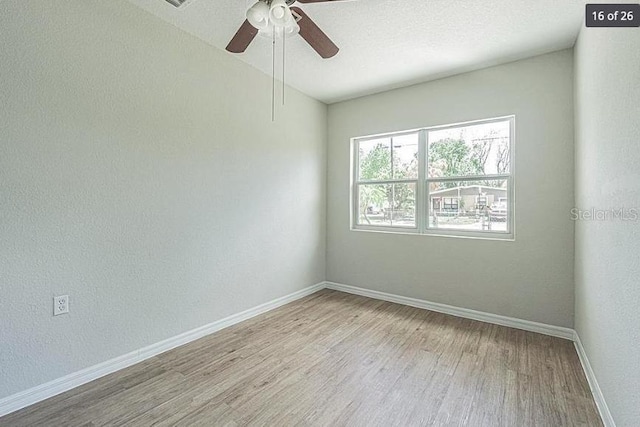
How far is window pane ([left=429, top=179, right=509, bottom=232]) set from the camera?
9.87 ft

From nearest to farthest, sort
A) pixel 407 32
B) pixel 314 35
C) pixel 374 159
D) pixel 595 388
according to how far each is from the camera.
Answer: pixel 595 388, pixel 314 35, pixel 407 32, pixel 374 159

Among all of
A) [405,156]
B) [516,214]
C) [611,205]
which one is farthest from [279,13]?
[516,214]

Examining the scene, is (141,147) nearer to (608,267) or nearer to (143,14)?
(143,14)

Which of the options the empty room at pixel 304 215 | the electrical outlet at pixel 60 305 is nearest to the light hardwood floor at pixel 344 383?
the empty room at pixel 304 215

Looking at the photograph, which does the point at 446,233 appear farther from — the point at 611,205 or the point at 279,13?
the point at 279,13

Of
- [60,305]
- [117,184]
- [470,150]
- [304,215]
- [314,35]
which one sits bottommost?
[60,305]

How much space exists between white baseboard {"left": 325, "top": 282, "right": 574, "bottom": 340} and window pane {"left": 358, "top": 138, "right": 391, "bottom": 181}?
1.52 metres

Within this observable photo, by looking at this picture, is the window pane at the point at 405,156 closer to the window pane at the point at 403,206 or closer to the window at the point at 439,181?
the window at the point at 439,181

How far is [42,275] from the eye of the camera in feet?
5.87

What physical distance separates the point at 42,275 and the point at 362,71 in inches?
124

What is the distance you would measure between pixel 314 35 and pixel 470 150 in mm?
2136

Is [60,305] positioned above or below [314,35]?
below

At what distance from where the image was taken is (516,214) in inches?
112

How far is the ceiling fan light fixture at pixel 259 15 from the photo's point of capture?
1.62 meters
